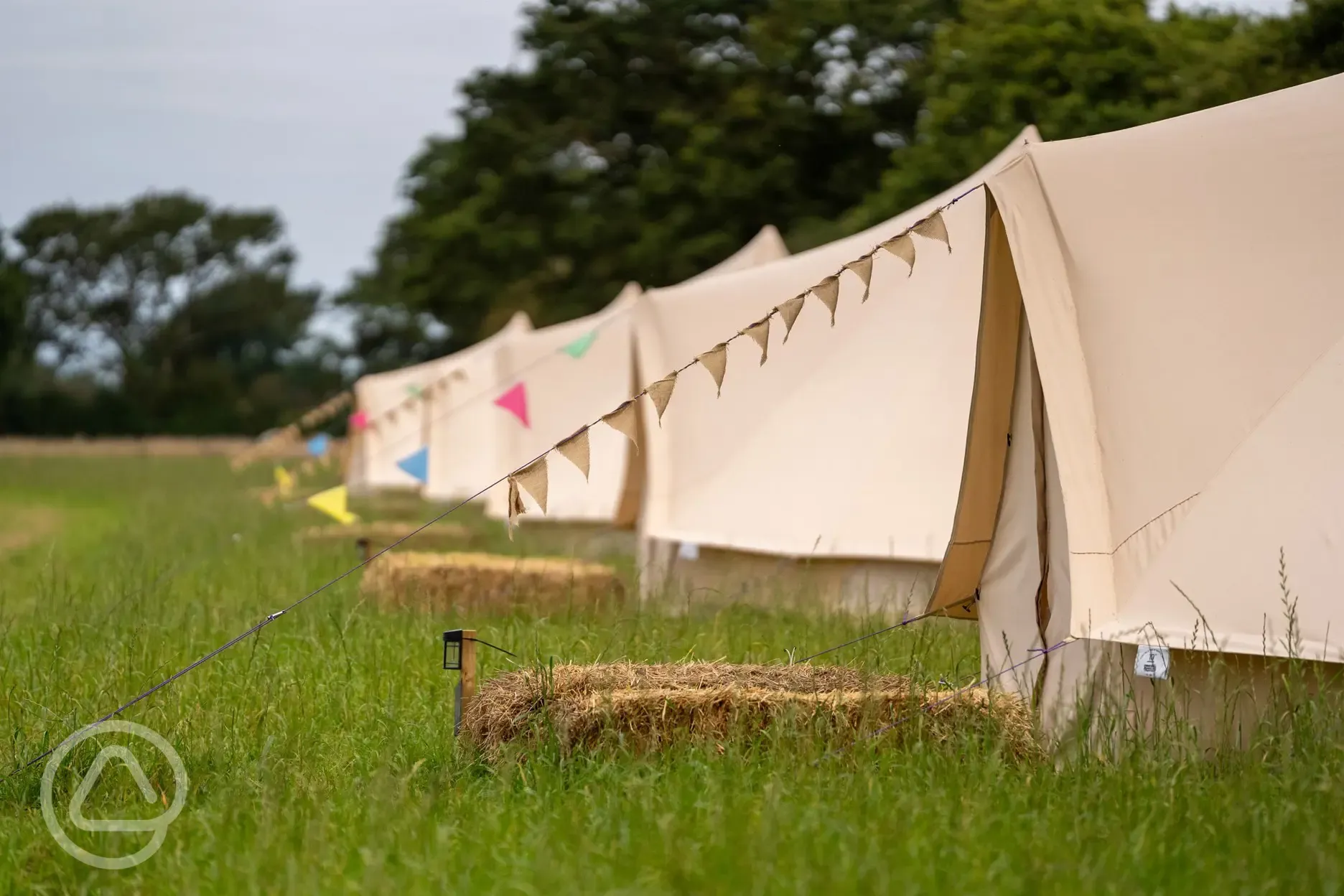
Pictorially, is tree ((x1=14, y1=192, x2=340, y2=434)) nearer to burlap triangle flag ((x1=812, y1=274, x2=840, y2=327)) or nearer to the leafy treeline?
the leafy treeline

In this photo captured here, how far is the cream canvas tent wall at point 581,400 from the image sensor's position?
46.1 feet

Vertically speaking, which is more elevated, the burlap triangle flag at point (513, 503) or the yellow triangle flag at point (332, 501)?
the yellow triangle flag at point (332, 501)

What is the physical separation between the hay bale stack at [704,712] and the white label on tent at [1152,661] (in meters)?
0.37

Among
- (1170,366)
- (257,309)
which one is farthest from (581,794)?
(257,309)

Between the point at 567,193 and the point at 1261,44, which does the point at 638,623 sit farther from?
the point at 567,193

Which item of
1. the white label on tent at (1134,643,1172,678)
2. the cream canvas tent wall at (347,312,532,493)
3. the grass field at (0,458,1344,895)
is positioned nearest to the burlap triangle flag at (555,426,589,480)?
the grass field at (0,458,1344,895)

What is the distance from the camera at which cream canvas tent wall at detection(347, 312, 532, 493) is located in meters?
21.9

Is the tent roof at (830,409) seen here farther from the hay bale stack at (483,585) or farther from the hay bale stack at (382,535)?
the hay bale stack at (382,535)

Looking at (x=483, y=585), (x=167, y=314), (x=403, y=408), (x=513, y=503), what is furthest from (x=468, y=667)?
(x=167, y=314)

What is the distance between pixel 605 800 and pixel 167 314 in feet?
218

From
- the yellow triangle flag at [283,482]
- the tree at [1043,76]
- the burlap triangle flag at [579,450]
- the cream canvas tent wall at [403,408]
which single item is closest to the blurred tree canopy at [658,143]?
the tree at [1043,76]

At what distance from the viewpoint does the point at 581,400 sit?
16.4m

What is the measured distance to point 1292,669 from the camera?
4.64 metres

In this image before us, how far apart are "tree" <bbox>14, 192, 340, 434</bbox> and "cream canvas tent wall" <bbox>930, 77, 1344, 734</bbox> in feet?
195
